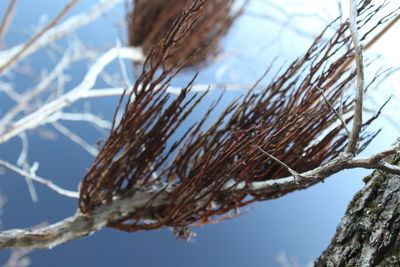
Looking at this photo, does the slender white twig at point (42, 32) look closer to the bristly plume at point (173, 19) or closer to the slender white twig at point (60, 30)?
the slender white twig at point (60, 30)

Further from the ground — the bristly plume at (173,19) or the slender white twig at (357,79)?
the bristly plume at (173,19)

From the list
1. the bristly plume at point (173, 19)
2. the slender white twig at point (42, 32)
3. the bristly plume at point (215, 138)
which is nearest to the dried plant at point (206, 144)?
the bristly plume at point (215, 138)

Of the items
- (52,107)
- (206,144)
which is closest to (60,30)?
(52,107)

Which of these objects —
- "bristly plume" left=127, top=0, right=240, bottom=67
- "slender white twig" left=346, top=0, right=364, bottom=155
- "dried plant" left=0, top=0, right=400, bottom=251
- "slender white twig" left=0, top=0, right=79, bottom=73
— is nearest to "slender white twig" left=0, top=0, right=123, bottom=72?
"bristly plume" left=127, top=0, right=240, bottom=67

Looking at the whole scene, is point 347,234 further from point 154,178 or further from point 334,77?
point 154,178

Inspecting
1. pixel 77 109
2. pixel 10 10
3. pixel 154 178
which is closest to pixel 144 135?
pixel 154 178

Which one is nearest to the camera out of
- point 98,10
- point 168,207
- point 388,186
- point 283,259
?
point 388,186

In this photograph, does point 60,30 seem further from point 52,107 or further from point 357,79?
point 357,79
